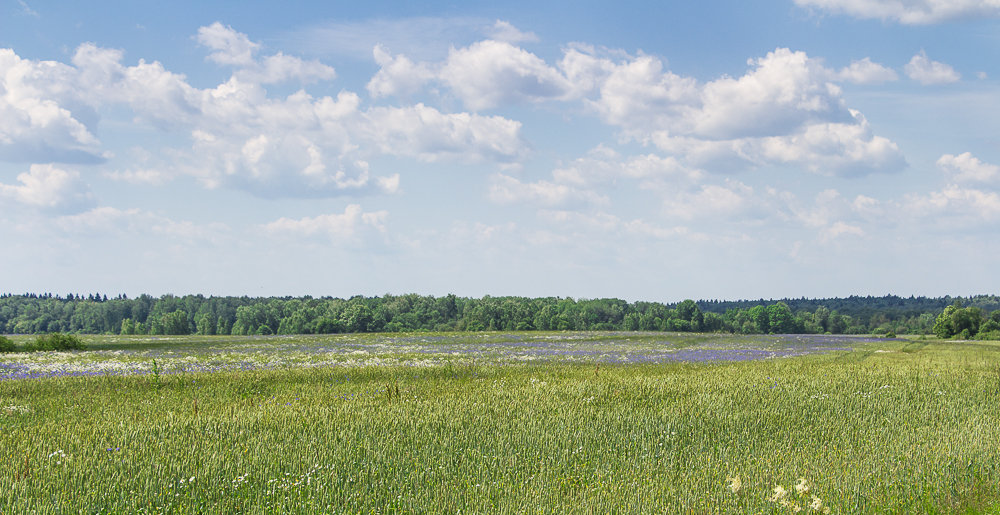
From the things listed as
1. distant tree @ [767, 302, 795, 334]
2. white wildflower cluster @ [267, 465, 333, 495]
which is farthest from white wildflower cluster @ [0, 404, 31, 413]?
distant tree @ [767, 302, 795, 334]

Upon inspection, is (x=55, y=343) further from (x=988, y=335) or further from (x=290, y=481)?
(x=988, y=335)

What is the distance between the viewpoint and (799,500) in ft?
26.4

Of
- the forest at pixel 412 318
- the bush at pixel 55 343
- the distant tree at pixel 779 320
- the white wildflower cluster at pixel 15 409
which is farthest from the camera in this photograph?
the distant tree at pixel 779 320

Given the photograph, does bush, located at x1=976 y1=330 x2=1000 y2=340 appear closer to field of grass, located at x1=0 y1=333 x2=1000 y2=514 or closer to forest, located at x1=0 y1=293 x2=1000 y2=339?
forest, located at x1=0 y1=293 x2=1000 y2=339

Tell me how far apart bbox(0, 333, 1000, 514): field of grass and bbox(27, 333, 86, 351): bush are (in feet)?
104

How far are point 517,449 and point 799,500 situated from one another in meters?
4.33

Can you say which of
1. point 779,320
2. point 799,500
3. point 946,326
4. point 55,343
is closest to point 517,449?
point 799,500

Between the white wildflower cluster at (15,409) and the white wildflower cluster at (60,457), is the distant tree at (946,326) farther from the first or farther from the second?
the white wildflower cluster at (60,457)

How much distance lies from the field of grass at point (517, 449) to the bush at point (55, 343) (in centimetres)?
3166

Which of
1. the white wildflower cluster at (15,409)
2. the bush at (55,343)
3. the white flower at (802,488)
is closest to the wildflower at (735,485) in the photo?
the white flower at (802,488)

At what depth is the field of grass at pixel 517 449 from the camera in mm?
8109

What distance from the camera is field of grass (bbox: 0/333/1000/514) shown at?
8109 mm

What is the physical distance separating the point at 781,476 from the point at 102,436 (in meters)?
11.2

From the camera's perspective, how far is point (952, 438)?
1123cm
